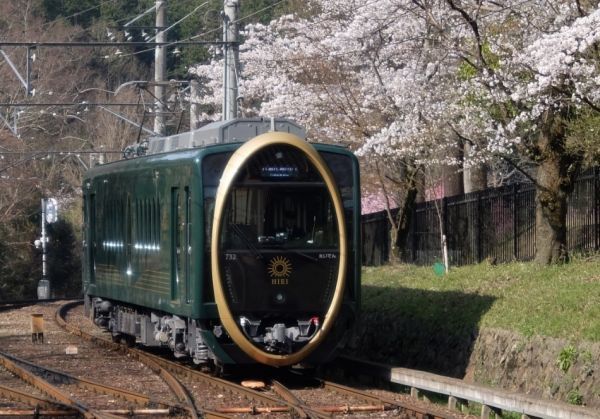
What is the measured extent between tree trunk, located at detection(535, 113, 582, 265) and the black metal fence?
0.95 meters

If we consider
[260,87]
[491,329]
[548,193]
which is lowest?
[491,329]

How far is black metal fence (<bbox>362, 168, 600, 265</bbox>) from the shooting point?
20188 mm

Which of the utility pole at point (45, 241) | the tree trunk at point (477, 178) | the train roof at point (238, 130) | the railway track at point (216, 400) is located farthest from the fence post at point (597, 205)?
the utility pole at point (45, 241)

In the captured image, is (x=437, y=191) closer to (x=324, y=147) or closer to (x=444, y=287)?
(x=444, y=287)

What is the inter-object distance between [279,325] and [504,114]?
5746mm

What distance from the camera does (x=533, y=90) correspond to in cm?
1521

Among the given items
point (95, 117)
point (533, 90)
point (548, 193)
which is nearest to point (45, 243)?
point (95, 117)

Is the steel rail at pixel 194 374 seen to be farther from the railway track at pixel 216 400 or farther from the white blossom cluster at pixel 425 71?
the white blossom cluster at pixel 425 71

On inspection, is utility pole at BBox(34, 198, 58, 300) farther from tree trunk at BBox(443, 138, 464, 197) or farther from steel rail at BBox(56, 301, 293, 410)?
steel rail at BBox(56, 301, 293, 410)

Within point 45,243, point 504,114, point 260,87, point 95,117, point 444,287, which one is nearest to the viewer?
point 504,114

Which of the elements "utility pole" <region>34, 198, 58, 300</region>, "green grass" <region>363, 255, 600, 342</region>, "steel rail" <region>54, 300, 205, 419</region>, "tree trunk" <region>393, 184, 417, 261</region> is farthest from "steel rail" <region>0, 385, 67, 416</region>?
"utility pole" <region>34, 198, 58, 300</region>

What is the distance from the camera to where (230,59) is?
24.0 m

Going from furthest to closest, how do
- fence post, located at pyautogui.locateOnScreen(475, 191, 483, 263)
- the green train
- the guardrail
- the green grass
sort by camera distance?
fence post, located at pyautogui.locateOnScreen(475, 191, 483, 263)
the green train
the green grass
the guardrail

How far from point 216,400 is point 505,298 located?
4.66 m
